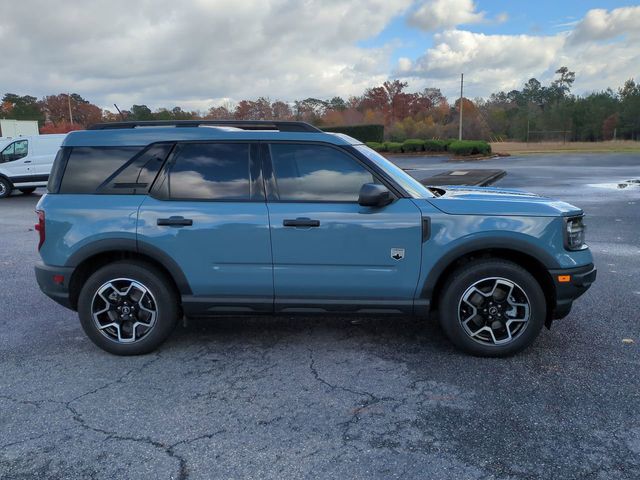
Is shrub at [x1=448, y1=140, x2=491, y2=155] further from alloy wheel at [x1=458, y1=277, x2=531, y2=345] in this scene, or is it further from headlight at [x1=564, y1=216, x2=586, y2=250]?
alloy wheel at [x1=458, y1=277, x2=531, y2=345]

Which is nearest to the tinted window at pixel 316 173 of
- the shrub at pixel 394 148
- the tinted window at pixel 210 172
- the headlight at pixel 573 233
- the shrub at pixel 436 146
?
the tinted window at pixel 210 172

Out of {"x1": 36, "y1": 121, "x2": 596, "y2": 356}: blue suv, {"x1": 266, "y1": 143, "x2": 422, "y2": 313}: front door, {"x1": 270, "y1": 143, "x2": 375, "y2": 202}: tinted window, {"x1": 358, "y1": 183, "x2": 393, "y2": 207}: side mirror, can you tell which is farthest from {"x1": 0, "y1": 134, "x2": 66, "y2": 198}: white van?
{"x1": 358, "y1": 183, "x2": 393, "y2": 207}: side mirror

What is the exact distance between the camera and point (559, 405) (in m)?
3.28

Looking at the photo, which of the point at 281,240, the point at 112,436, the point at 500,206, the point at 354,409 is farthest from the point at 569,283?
the point at 112,436

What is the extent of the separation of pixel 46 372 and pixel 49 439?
105 centimetres

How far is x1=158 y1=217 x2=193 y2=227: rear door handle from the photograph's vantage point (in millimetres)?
3937

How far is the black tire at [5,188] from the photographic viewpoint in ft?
54.3

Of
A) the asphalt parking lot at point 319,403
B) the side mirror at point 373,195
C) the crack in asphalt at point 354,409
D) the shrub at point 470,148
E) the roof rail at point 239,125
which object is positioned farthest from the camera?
the shrub at point 470,148

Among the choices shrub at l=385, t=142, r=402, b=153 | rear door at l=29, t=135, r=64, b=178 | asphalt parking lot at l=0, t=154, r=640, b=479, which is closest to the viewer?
asphalt parking lot at l=0, t=154, r=640, b=479

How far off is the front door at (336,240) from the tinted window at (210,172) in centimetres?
23

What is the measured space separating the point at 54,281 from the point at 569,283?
4017 mm

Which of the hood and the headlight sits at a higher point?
the hood

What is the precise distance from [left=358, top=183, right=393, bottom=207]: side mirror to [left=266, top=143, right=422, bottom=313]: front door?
81mm

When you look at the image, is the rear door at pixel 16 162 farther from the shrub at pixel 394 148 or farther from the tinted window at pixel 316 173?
the shrub at pixel 394 148
